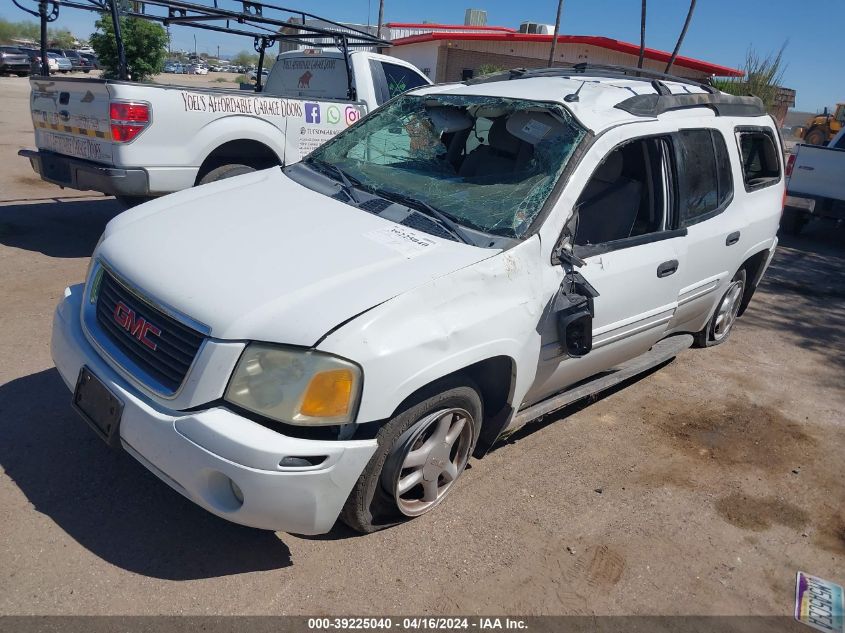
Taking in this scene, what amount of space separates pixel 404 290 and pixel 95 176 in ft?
14.5

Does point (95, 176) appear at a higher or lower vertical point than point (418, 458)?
higher

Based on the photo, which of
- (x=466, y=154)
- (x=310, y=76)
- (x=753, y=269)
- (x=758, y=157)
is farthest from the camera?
(x=310, y=76)

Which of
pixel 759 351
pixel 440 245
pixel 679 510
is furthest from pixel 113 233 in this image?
pixel 759 351

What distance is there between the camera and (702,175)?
4.22m

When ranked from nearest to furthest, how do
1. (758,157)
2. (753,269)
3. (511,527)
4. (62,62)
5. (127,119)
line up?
(511,527), (758,157), (753,269), (127,119), (62,62)

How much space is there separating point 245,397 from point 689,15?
10975 mm

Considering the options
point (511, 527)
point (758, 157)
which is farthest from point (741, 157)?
point (511, 527)

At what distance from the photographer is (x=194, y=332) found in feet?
8.27

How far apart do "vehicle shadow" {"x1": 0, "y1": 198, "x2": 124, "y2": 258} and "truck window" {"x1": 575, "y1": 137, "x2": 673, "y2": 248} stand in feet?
15.5

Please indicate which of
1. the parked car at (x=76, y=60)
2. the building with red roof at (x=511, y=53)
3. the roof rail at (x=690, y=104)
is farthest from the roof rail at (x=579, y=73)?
the parked car at (x=76, y=60)

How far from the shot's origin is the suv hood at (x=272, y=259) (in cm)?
249

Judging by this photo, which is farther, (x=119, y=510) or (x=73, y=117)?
(x=73, y=117)

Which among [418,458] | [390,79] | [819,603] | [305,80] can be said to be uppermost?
[390,79]

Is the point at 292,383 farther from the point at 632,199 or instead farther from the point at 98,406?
the point at 632,199
